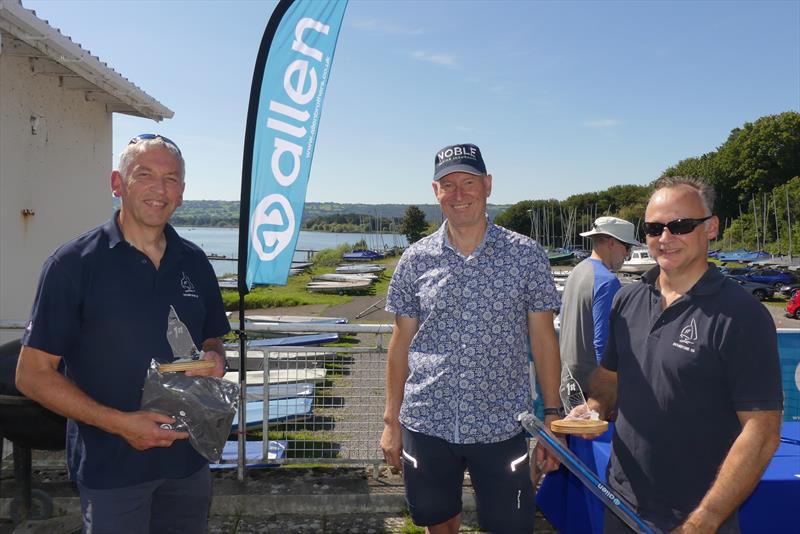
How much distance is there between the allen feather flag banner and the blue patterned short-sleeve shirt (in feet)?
6.12

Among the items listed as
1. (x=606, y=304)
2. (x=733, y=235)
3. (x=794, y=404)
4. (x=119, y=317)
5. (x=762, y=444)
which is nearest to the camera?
(x=762, y=444)

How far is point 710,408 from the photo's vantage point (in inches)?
71.2

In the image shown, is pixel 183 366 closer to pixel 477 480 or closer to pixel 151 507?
pixel 151 507

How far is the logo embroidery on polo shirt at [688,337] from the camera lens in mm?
1833

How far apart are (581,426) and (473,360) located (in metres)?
0.54

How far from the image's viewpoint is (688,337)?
185 cm

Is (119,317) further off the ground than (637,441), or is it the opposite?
(119,317)

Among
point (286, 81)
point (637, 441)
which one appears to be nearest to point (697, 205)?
point (637, 441)

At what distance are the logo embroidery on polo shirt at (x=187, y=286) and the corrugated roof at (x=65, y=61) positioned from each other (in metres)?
3.72

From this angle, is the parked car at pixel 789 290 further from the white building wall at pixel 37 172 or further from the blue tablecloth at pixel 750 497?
the white building wall at pixel 37 172

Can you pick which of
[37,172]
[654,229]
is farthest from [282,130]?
[37,172]

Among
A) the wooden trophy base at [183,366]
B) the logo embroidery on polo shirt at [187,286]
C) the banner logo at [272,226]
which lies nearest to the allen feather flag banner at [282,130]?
the banner logo at [272,226]

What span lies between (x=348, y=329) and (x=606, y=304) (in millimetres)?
1753

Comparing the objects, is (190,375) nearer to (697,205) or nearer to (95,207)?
(697,205)
